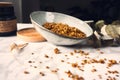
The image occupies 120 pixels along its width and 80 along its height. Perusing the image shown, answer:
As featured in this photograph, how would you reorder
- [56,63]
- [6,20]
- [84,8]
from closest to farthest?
[56,63] → [6,20] → [84,8]

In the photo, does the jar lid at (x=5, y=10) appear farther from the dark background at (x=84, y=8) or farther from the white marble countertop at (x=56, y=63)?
the dark background at (x=84, y=8)

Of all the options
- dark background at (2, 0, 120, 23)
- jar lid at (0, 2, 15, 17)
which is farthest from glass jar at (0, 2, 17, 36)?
dark background at (2, 0, 120, 23)

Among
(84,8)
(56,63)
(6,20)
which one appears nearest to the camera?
(56,63)

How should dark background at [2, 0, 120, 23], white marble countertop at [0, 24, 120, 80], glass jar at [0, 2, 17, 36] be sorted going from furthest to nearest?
dark background at [2, 0, 120, 23]
glass jar at [0, 2, 17, 36]
white marble countertop at [0, 24, 120, 80]

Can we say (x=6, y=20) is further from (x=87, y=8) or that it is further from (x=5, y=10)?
(x=87, y=8)

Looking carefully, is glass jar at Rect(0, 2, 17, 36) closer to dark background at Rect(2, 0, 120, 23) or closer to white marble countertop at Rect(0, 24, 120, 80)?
white marble countertop at Rect(0, 24, 120, 80)

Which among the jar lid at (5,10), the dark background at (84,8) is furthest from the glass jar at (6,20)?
the dark background at (84,8)

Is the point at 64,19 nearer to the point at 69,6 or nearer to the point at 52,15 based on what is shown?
the point at 52,15

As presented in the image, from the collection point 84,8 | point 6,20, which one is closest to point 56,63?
point 6,20

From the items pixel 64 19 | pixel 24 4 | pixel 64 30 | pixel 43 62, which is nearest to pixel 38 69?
pixel 43 62
